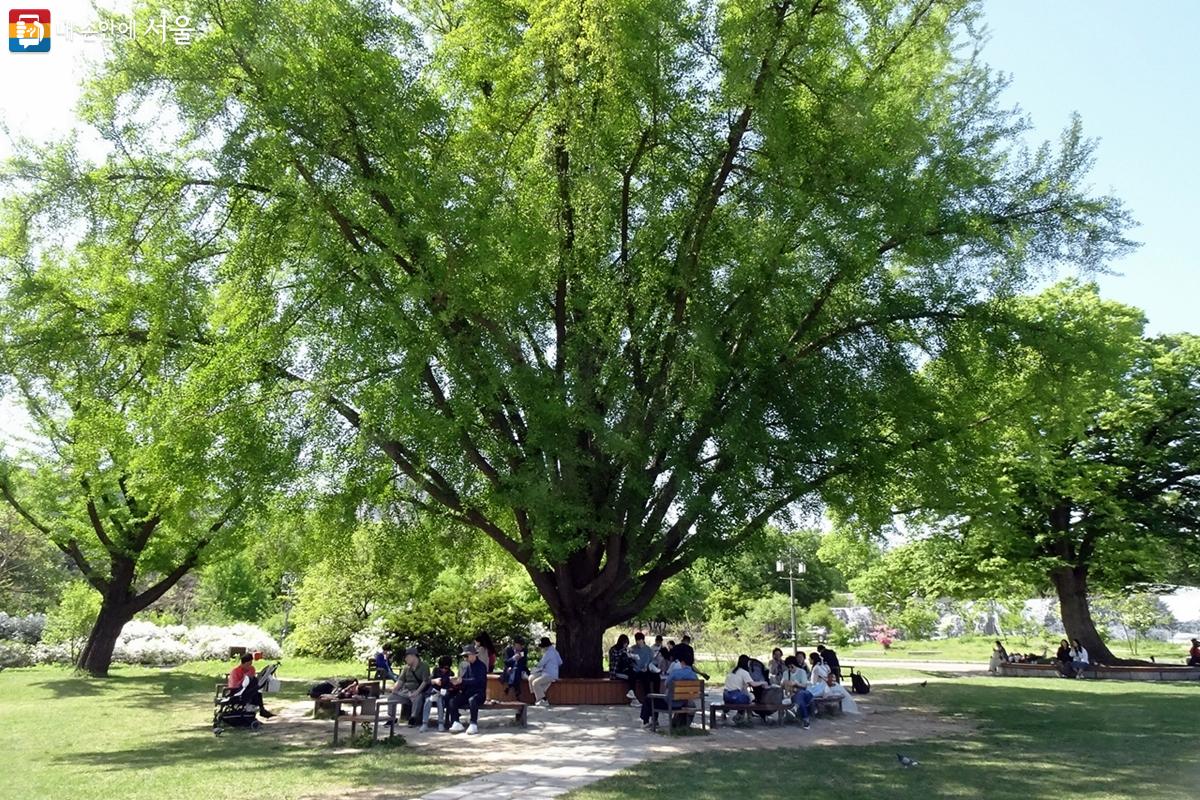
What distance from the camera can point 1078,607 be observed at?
27500 mm

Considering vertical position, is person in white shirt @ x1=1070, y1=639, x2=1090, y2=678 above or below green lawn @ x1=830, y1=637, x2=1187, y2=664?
above

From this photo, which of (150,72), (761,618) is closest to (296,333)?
(150,72)

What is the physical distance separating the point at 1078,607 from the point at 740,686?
19.3 m

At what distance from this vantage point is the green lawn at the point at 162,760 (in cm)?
833

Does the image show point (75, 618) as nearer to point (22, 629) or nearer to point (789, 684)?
point (22, 629)

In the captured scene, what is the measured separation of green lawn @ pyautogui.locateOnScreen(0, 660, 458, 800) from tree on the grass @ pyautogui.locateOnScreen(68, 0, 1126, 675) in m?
4.81

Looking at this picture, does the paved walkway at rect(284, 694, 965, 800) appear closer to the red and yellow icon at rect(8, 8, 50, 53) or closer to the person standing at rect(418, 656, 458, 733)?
the person standing at rect(418, 656, 458, 733)

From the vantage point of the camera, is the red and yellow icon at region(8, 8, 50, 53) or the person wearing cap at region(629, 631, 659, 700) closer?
the red and yellow icon at region(8, 8, 50, 53)

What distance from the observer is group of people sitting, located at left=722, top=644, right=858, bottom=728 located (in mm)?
13625

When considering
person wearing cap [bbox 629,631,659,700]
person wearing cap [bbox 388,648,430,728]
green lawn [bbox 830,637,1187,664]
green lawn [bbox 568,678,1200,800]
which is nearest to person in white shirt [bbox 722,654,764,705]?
person wearing cap [bbox 629,631,659,700]

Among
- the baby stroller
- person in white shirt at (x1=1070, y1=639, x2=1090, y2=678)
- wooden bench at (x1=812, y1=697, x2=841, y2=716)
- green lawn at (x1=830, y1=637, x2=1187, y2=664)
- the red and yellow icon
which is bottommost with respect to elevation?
green lawn at (x1=830, y1=637, x2=1187, y2=664)

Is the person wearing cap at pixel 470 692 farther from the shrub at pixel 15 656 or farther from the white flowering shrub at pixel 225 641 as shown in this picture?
the shrub at pixel 15 656

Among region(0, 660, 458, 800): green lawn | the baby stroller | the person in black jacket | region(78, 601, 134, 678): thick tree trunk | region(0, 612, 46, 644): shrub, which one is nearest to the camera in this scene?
region(0, 660, 458, 800): green lawn

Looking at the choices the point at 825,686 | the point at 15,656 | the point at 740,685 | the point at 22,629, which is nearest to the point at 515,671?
the point at 740,685
